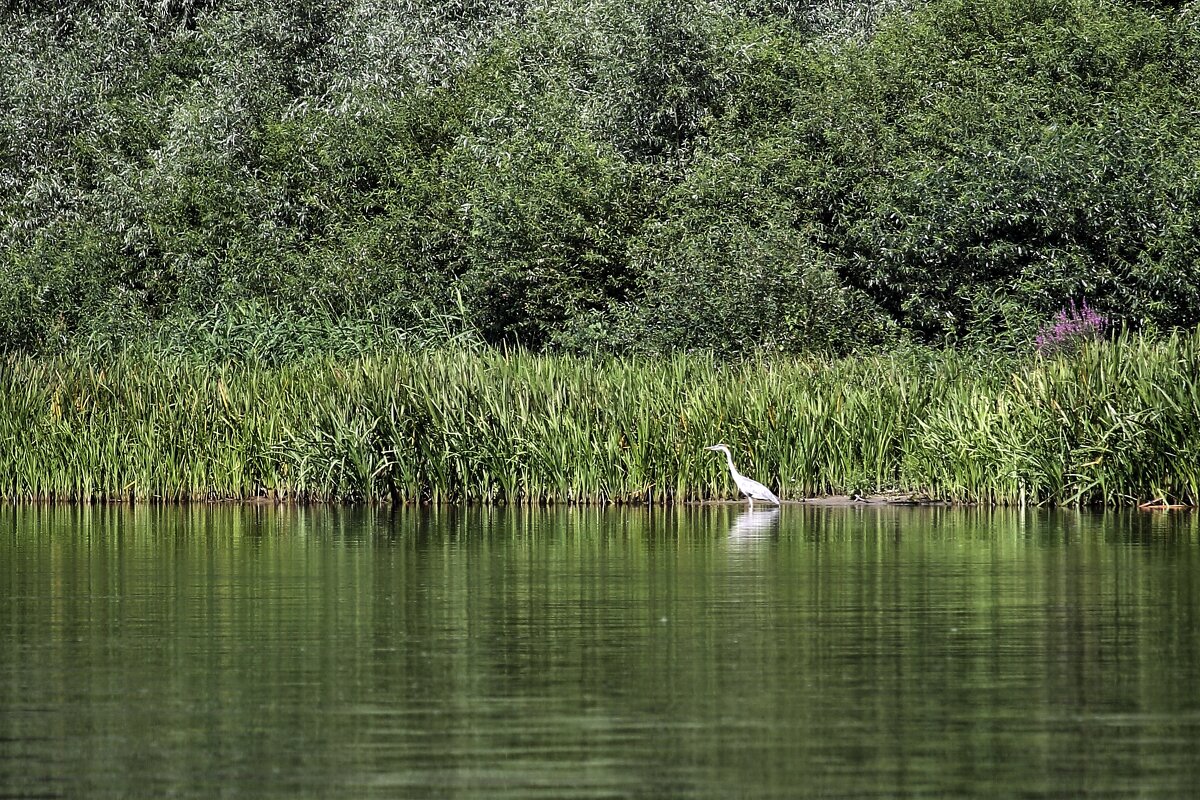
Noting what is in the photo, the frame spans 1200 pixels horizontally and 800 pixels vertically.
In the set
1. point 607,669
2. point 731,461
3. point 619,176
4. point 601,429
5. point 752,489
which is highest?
point 619,176

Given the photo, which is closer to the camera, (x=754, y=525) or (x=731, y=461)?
(x=754, y=525)

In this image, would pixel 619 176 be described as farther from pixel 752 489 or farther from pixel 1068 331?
pixel 752 489

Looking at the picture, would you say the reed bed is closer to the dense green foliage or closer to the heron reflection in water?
the heron reflection in water

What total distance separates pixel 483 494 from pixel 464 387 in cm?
131

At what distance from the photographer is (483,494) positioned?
77.3 ft

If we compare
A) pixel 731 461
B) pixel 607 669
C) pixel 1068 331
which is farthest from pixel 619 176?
pixel 607 669

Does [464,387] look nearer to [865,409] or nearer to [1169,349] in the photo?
[865,409]

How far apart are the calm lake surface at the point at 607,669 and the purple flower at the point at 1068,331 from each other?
8226 millimetres

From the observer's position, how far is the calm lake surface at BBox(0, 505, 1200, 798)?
723 centimetres

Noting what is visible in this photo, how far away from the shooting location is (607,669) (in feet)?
31.8

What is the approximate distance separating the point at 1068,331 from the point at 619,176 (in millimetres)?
9373

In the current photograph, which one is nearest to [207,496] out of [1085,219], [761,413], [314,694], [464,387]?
[464,387]

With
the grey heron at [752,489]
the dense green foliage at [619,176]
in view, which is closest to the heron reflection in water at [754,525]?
the grey heron at [752,489]

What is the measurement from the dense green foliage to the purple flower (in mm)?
563
